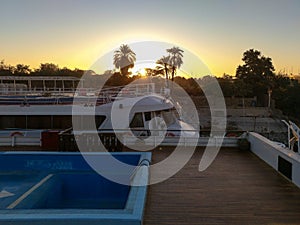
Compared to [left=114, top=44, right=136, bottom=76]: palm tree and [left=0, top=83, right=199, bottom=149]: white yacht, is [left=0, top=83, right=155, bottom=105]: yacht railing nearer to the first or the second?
[left=0, top=83, right=199, bottom=149]: white yacht

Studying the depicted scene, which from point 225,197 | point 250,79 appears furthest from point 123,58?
point 225,197

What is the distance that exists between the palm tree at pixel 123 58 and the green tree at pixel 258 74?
17.0m

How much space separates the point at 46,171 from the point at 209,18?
11879 mm

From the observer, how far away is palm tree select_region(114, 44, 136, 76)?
48.9 metres

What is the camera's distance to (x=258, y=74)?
51.2 metres

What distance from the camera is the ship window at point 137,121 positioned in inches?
579

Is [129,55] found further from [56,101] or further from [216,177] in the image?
[216,177]

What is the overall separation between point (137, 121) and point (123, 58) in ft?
121

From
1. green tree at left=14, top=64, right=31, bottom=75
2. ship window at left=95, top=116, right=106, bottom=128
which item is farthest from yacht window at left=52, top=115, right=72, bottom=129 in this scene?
green tree at left=14, top=64, right=31, bottom=75

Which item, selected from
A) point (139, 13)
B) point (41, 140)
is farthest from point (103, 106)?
point (139, 13)

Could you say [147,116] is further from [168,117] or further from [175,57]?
[175,57]

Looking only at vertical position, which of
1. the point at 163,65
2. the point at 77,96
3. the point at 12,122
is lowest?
the point at 12,122

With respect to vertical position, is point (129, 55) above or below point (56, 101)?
above

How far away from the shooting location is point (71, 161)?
9367mm
